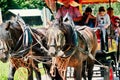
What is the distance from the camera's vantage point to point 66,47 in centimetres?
868

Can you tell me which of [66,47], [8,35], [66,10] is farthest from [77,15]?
[8,35]

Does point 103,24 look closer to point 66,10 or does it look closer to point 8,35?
point 66,10

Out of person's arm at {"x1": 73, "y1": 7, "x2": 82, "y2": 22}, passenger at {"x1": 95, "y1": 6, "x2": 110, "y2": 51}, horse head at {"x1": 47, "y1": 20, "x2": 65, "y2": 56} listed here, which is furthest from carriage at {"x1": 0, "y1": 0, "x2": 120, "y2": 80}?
horse head at {"x1": 47, "y1": 20, "x2": 65, "y2": 56}

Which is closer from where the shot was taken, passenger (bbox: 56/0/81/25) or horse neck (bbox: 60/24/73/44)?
horse neck (bbox: 60/24/73/44)

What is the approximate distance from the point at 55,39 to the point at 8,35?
1.00 meters

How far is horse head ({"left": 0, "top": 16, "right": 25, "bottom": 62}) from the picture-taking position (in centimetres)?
836

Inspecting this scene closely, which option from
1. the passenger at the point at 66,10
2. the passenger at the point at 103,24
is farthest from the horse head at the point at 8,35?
the passenger at the point at 103,24

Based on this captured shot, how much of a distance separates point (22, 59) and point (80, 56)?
1.20m

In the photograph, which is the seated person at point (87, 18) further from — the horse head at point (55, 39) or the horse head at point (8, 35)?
the horse head at point (55, 39)

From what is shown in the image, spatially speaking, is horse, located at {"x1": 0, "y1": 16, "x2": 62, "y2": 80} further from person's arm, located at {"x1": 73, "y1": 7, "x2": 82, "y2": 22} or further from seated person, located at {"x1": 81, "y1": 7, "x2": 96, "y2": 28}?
seated person, located at {"x1": 81, "y1": 7, "x2": 96, "y2": 28}

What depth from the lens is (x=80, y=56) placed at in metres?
9.09

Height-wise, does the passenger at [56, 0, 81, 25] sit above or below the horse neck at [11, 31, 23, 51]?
above

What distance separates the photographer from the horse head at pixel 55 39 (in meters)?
8.05

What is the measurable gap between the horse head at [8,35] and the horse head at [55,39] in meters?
0.81
